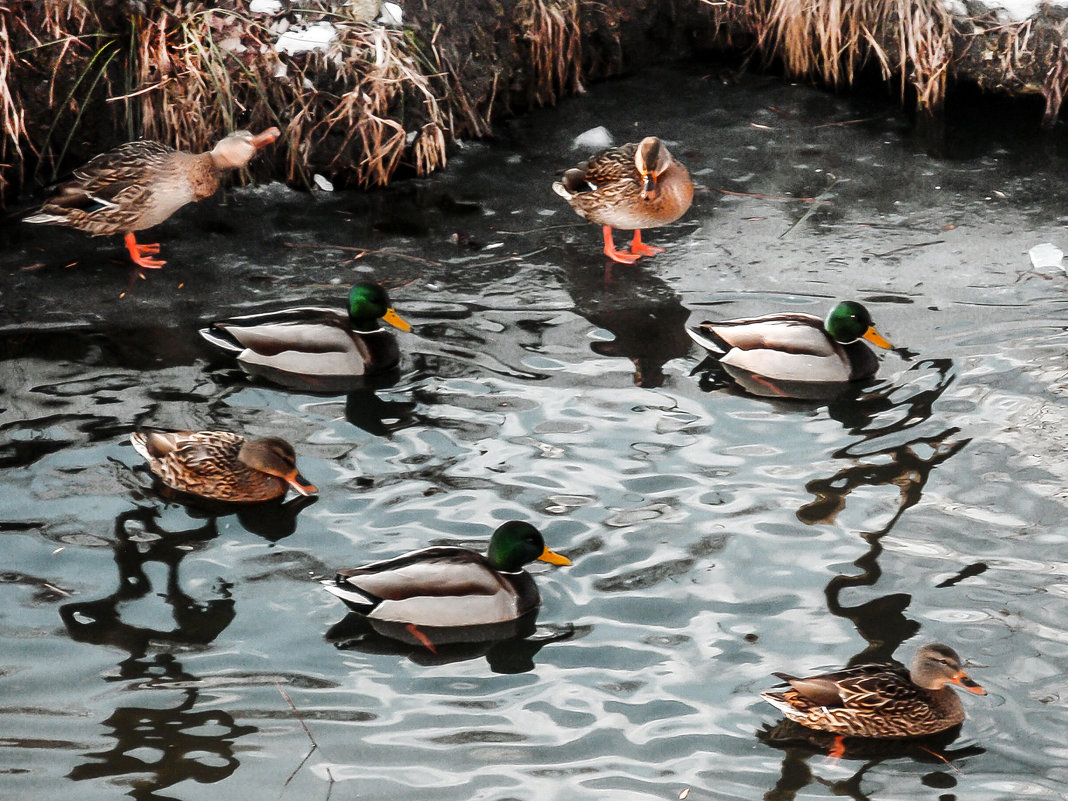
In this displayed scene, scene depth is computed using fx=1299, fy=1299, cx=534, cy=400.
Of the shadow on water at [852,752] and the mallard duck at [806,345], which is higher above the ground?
the mallard duck at [806,345]

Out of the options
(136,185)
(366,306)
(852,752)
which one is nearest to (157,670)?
(852,752)

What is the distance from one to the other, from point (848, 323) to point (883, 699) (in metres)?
2.70

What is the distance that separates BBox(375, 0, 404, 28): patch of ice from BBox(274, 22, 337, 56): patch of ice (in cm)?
37

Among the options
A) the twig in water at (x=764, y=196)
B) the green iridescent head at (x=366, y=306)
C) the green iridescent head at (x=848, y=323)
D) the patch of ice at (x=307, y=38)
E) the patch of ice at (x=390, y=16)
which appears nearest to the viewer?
the green iridescent head at (x=848, y=323)

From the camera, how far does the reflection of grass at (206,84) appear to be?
8164mm

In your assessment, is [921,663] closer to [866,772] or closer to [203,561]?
[866,772]

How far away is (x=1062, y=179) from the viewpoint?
876 cm

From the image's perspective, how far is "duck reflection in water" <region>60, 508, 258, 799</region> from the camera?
174 inches

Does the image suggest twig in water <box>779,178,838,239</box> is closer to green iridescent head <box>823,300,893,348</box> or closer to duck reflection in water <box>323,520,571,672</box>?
green iridescent head <box>823,300,893,348</box>

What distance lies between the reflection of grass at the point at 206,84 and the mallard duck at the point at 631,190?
1.31 meters

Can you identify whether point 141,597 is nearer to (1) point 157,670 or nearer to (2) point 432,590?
(1) point 157,670

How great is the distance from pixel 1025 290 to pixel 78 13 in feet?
19.8

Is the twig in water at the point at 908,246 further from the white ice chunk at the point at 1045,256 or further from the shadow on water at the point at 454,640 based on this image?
the shadow on water at the point at 454,640

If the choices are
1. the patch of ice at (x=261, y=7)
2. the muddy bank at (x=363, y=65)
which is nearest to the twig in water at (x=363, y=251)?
the muddy bank at (x=363, y=65)
